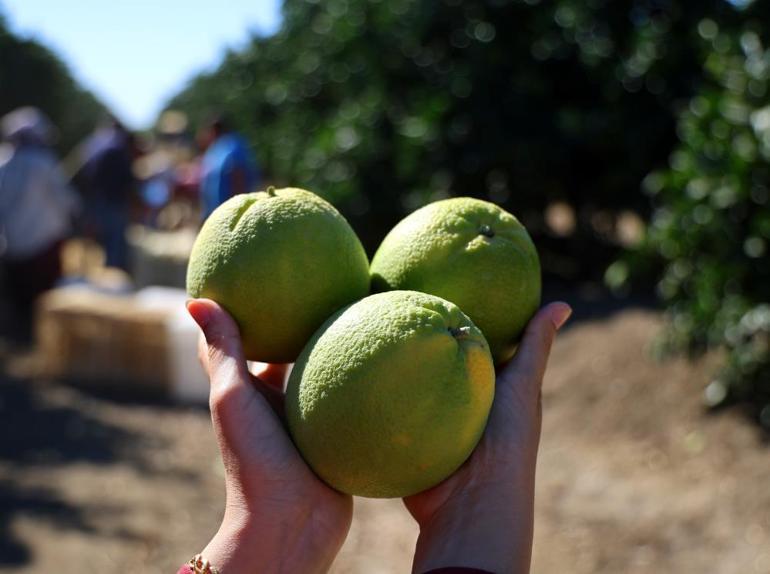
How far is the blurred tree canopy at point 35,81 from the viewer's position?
25969mm

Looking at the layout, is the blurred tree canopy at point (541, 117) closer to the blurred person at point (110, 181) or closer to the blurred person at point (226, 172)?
the blurred person at point (226, 172)

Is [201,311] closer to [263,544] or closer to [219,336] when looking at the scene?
[219,336]

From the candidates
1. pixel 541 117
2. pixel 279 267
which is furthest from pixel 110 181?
pixel 279 267

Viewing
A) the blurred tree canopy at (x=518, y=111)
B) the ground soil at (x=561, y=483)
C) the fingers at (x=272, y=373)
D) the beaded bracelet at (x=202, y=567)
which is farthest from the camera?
the blurred tree canopy at (x=518, y=111)

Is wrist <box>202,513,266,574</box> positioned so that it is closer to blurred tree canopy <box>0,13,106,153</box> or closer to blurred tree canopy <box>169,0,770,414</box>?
blurred tree canopy <box>169,0,770,414</box>

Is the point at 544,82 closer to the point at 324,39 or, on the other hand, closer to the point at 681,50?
the point at 681,50

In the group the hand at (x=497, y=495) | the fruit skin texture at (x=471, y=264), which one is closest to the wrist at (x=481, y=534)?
the hand at (x=497, y=495)

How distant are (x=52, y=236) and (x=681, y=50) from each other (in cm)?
676

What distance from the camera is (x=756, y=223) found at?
207 inches

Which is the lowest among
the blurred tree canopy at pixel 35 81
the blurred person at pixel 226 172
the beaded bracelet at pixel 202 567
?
the blurred tree canopy at pixel 35 81

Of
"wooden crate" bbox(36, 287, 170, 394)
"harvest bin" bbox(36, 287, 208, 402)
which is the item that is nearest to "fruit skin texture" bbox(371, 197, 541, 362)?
"harvest bin" bbox(36, 287, 208, 402)

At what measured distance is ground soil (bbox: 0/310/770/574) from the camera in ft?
15.0

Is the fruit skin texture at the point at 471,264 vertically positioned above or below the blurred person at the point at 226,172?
above

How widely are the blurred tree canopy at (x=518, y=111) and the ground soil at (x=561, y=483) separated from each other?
2.39 m
